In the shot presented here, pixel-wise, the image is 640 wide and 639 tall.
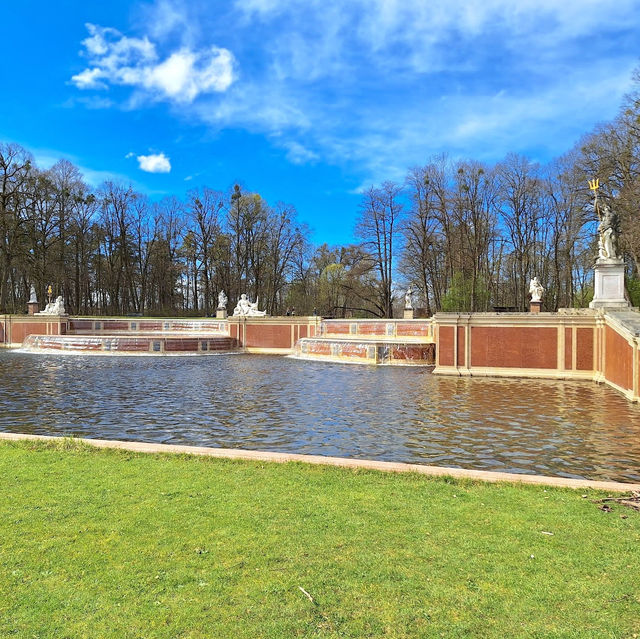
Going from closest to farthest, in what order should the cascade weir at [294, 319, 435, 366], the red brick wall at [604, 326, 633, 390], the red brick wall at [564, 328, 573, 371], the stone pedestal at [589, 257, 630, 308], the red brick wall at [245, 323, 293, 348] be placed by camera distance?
the red brick wall at [604, 326, 633, 390] < the stone pedestal at [589, 257, 630, 308] < the red brick wall at [564, 328, 573, 371] < the cascade weir at [294, 319, 435, 366] < the red brick wall at [245, 323, 293, 348]

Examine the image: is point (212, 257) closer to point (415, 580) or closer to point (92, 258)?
point (92, 258)

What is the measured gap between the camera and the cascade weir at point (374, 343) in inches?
896

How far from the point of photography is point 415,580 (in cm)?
343

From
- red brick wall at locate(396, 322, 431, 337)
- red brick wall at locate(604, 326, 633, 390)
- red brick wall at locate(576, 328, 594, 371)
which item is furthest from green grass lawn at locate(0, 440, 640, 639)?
red brick wall at locate(396, 322, 431, 337)

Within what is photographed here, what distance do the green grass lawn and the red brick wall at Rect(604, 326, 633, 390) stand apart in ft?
31.8

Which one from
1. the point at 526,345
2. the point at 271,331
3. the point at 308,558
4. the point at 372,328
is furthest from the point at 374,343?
the point at 308,558

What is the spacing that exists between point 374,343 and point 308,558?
19.6 meters

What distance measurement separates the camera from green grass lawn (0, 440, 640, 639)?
2969mm

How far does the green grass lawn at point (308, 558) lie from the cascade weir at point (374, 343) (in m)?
17.2

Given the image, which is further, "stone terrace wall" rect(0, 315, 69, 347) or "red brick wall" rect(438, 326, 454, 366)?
"stone terrace wall" rect(0, 315, 69, 347)

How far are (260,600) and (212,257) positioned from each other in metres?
49.0

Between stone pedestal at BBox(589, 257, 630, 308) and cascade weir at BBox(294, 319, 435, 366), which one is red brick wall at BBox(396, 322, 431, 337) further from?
stone pedestal at BBox(589, 257, 630, 308)

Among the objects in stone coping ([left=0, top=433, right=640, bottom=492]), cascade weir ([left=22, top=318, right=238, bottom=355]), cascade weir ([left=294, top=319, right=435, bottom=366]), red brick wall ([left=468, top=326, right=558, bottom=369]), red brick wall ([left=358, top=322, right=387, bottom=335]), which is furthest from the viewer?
cascade weir ([left=22, top=318, right=238, bottom=355])

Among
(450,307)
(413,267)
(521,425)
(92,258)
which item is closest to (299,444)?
(521,425)
